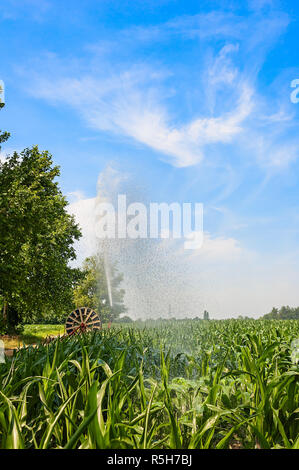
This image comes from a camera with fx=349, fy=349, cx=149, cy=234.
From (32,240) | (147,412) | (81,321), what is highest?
(32,240)

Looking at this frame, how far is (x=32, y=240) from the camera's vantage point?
17.7m

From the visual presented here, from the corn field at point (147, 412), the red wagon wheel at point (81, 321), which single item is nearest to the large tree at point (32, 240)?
the red wagon wheel at point (81, 321)

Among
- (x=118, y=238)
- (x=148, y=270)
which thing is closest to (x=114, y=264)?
(x=118, y=238)

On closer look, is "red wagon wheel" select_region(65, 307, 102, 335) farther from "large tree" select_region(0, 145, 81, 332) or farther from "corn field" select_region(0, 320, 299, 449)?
"corn field" select_region(0, 320, 299, 449)

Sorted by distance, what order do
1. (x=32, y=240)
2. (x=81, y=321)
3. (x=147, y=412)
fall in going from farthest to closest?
(x=32, y=240) < (x=81, y=321) < (x=147, y=412)

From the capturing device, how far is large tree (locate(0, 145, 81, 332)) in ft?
43.3

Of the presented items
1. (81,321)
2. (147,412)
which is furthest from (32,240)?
(147,412)

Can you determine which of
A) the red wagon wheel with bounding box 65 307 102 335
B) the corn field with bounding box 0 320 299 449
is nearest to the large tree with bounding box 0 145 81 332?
the red wagon wheel with bounding box 65 307 102 335

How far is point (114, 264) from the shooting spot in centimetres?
1314

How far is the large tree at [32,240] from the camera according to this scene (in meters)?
13.2

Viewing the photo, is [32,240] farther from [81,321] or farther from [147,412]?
[147,412]
